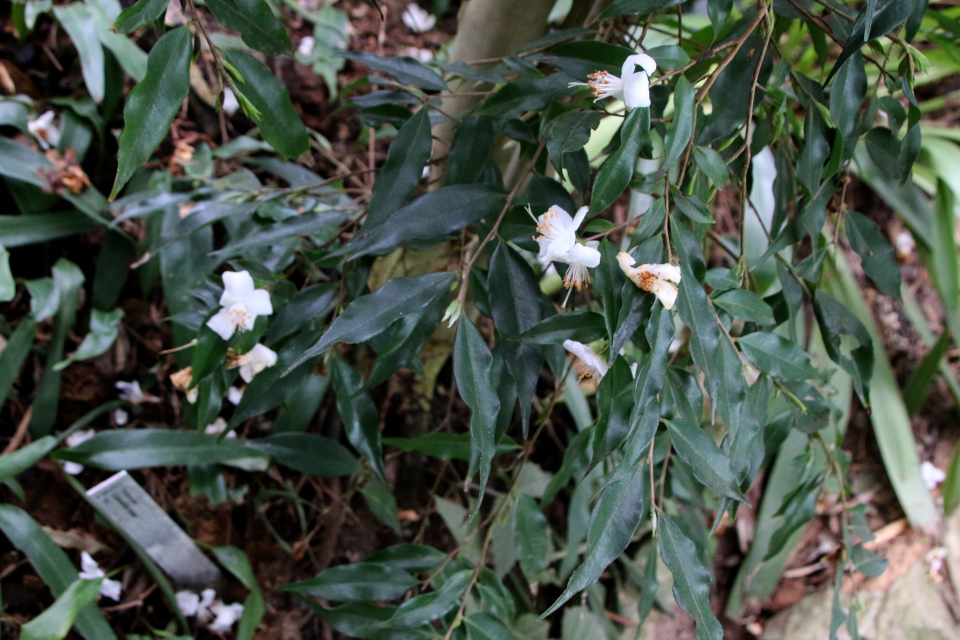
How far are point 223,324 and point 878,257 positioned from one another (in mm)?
612

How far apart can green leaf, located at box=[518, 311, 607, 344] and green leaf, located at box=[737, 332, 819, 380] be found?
0.43ft

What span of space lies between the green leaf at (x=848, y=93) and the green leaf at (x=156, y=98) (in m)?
0.49

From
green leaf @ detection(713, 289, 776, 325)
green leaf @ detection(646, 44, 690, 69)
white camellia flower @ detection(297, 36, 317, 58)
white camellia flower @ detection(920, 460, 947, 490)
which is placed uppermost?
green leaf @ detection(646, 44, 690, 69)

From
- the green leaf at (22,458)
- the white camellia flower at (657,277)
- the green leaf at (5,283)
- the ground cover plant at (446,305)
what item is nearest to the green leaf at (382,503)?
the ground cover plant at (446,305)

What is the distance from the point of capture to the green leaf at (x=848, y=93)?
48 centimetres

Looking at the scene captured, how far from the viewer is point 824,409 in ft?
1.90

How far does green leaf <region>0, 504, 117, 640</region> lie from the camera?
816mm

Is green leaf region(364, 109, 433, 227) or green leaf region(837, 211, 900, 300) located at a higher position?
green leaf region(364, 109, 433, 227)

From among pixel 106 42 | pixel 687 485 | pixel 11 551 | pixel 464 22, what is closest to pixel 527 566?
pixel 687 485

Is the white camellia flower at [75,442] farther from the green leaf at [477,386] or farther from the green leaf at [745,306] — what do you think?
the green leaf at [745,306]

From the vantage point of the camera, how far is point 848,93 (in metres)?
0.50

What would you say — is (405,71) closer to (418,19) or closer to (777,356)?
(777,356)

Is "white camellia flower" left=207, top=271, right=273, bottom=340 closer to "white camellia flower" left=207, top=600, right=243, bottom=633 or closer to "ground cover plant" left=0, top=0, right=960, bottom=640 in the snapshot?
"ground cover plant" left=0, top=0, right=960, bottom=640

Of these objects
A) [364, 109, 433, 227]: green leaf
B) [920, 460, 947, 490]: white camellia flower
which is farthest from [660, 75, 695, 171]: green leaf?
[920, 460, 947, 490]: white camellia flower
